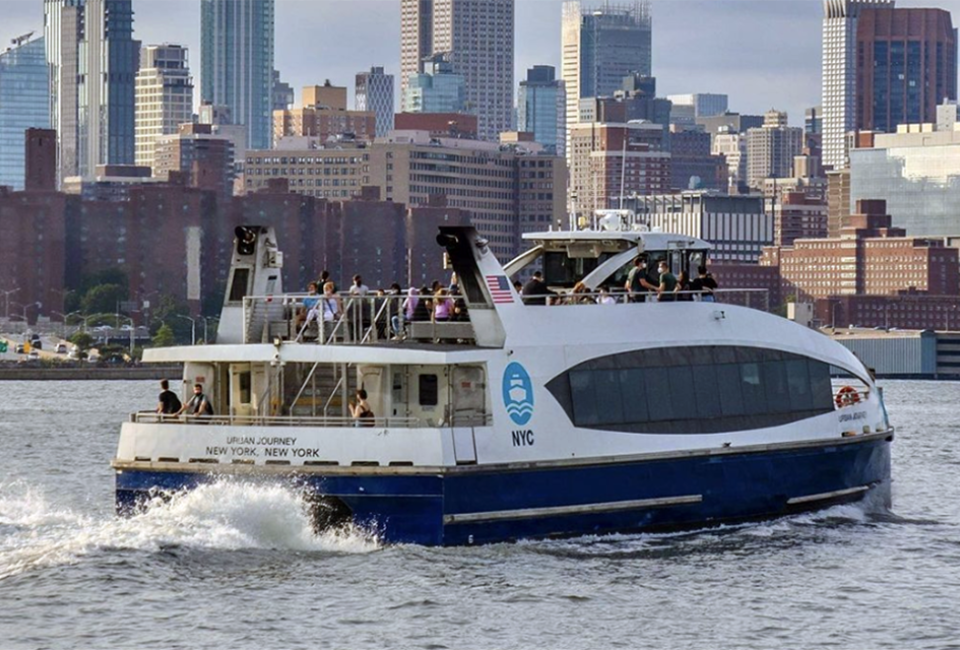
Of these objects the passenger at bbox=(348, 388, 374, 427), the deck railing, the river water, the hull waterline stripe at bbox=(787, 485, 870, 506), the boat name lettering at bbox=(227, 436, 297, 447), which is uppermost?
the deck railing

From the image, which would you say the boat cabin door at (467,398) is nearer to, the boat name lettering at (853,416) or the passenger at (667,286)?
the passenger at (667,286)

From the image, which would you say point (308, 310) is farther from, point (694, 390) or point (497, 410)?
point (694, 390)

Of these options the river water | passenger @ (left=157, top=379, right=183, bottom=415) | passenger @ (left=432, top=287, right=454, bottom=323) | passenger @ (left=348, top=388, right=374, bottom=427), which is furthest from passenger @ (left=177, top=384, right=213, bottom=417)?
passenger @ (left=432, top=287, right=454, bottom=323)

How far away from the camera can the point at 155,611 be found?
32250 millimetres

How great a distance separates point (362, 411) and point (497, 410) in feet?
6.08

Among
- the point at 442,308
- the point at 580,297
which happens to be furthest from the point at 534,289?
the point at 442,308

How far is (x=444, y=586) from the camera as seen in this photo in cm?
3319

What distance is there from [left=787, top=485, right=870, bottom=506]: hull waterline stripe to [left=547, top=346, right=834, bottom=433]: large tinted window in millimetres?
1222

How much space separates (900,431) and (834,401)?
37684 millimetres

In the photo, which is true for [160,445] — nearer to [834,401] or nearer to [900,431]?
[834,401]

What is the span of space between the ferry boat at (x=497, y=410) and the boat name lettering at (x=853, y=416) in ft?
3.78

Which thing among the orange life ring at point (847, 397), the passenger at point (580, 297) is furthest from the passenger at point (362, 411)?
the orange life ring at point (847, 397)

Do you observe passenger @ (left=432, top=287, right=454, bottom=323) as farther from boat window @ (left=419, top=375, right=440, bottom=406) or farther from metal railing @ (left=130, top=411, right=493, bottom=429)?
metal railing @ (left=130, top=411, right=493, bottom=429)

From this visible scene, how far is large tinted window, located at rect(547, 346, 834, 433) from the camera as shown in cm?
3662
